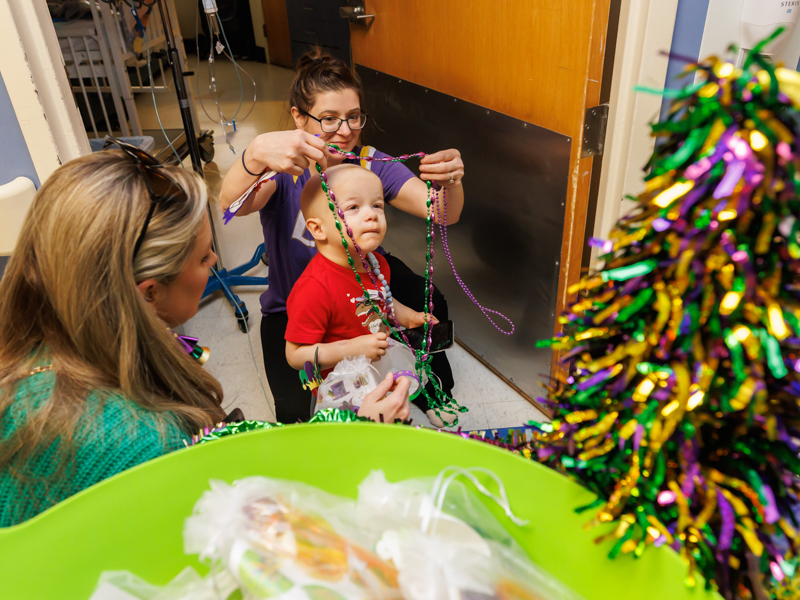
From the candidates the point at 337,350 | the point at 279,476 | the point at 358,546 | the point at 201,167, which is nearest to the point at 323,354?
the point at 337,350

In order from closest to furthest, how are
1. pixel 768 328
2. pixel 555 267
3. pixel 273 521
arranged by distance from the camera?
1. pixel 768 328
2. pixel 273 521
3. pixel 555 267

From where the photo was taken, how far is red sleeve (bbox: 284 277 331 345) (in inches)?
54.4

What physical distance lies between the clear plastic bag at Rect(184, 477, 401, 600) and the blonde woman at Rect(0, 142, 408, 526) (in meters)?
0.32

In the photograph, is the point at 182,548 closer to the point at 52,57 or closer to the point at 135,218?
the point at 135,218

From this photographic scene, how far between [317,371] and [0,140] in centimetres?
107

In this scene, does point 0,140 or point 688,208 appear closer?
point 688,208

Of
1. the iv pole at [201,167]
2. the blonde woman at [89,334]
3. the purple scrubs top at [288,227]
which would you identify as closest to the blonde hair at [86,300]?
the blonde woman at [89,334]

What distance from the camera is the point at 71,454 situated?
→ 0.78 m

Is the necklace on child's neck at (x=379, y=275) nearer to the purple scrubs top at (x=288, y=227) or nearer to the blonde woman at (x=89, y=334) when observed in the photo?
the purple scrubs top at (x=288, y=227)

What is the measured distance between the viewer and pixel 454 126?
73.4 inches

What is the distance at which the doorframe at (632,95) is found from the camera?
1289 millimetres

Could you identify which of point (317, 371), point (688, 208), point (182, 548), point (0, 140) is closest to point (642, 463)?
point (688, 208)

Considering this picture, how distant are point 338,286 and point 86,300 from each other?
2.24 ft

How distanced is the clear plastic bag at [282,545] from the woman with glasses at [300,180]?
87 centimetres
